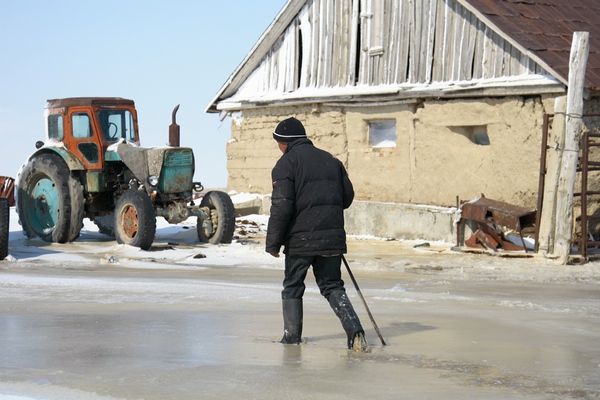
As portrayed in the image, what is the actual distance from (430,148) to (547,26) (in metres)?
2.56

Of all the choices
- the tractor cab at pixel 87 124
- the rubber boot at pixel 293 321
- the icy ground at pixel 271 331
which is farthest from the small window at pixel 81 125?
the rubber boot at pixel 293 321

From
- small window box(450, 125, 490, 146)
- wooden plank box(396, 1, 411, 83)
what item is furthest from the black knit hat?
wooden plank box(396, 1, 411, 83)

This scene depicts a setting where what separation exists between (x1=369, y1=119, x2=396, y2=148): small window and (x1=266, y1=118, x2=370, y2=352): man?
1008cm

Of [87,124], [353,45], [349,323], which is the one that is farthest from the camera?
[353,45]

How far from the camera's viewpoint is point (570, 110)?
477 inches

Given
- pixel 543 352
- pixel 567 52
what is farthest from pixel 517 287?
pixel 567 52

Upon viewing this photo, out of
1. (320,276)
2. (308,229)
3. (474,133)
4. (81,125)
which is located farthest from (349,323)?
(474,133)

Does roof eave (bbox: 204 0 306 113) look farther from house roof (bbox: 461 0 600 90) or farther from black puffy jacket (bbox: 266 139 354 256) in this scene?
black puffy jacket (bbox: 266 139 354 256)

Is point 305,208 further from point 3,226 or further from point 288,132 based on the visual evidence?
point 3,226

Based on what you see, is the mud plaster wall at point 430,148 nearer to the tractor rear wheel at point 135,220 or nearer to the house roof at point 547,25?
the house roof at point 547,25

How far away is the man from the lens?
6258 millimetres

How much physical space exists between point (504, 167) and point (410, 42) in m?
3.02

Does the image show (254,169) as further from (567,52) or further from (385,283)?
(385,283)

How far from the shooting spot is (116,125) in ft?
45.4
